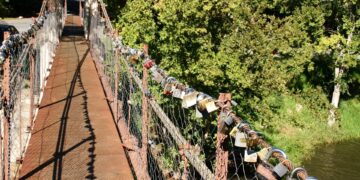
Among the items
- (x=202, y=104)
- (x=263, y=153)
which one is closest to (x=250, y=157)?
(x=263, y=153)

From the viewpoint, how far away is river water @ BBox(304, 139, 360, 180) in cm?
1952

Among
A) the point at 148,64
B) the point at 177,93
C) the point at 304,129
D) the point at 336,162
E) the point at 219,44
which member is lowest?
the point at 336,162

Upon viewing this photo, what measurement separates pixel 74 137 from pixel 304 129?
61.4 feet

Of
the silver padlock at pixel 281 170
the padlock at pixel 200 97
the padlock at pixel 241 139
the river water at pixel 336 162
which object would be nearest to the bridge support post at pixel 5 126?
the padlock at pixel 200 97

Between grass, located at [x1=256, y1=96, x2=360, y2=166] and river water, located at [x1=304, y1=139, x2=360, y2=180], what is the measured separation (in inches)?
15.8

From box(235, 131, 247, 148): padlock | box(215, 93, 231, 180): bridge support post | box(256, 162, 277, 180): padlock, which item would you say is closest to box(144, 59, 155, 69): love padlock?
box(215, 93, 231, 180): bridge support post

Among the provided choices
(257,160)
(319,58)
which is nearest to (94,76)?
(257,160)

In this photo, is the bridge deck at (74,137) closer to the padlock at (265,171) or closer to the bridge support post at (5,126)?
the bridge support post at (5,126)

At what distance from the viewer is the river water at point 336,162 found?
1952 cm

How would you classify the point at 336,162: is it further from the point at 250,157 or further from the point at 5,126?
the point at 250,157

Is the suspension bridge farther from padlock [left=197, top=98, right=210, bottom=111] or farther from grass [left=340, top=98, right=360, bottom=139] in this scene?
grass [left=340, top=98, right=360, bottom=139]

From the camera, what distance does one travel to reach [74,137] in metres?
6.44

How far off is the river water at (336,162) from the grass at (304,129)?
1.32ft

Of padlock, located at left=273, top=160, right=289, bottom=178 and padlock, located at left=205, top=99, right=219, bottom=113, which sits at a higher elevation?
padlock, located at left=205, top=99, right=219, bottom=113
